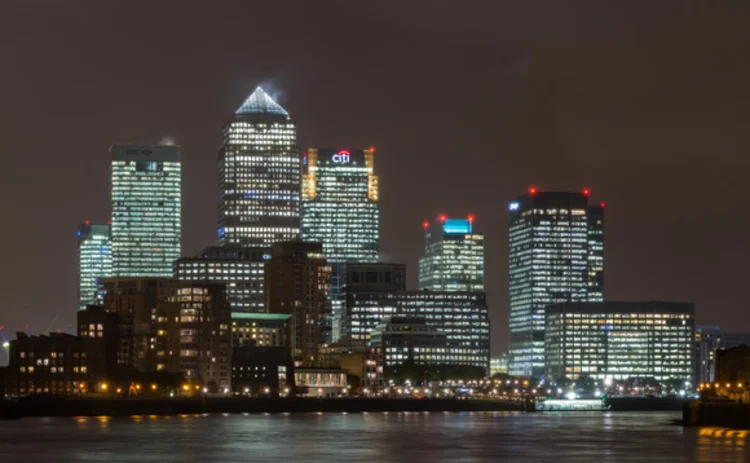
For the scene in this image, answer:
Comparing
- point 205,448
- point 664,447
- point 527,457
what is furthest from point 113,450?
point 664,447

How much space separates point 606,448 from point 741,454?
1852 cm

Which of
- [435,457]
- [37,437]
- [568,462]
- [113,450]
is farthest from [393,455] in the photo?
[37,437]

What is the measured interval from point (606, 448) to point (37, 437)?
73904 mm

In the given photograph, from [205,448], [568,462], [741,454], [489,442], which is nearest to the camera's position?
[568,462]

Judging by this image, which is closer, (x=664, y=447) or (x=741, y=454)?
(x=741, y=454)

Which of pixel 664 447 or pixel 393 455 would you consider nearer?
pixel 393 455

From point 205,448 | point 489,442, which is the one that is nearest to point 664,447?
point 489,442

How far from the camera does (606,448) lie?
173125 millimetres

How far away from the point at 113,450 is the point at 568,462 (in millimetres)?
50592

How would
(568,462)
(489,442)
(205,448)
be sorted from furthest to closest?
(489,442), (205,448), (568,462)

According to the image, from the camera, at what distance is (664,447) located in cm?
17525

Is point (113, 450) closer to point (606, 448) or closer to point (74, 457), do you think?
Result: point (74, 457)

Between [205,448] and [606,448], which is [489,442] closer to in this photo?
[606,448]

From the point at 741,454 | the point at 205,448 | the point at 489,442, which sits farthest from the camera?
the point at 489,442
